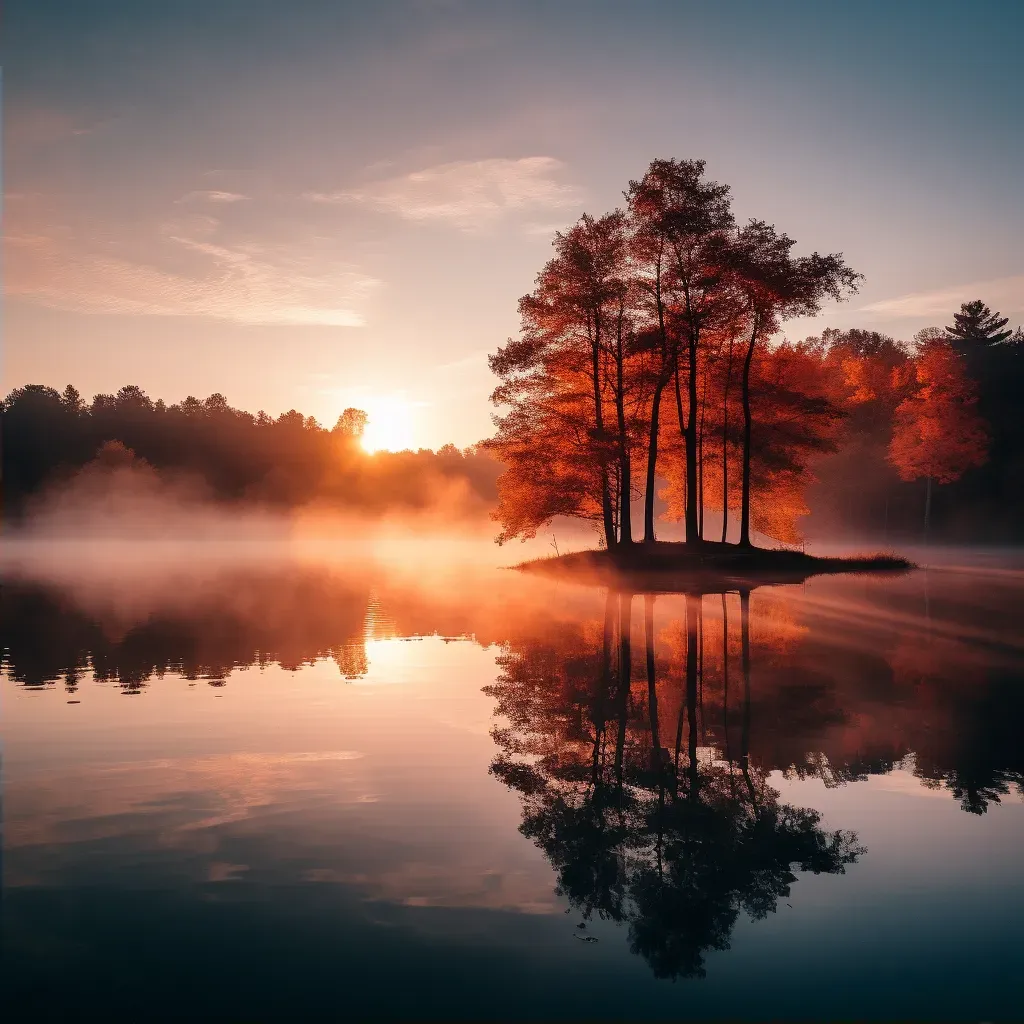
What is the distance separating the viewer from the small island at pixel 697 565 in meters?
34.6

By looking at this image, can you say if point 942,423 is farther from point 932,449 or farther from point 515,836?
point 515,836

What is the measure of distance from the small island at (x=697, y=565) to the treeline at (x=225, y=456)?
11417 centimetres

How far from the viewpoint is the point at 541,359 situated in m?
38.1

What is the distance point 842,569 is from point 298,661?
30.3 metres

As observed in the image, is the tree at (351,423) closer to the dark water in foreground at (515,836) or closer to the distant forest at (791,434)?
the distant forest at (791,434)

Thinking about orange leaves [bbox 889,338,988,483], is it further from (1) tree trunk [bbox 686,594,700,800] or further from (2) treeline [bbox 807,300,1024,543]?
(1) tree trunk [bbox 686,594,700,800]

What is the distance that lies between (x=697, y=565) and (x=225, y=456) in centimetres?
13833

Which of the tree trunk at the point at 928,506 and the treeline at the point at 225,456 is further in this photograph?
the treeline at the point at 225,456

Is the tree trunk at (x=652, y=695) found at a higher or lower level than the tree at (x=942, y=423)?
lower

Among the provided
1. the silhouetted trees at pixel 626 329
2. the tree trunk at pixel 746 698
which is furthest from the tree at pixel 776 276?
the tree trunk at pixel 746 698

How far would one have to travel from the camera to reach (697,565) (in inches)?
1454

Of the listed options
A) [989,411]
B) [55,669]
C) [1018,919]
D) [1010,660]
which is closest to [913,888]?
[1018,919]

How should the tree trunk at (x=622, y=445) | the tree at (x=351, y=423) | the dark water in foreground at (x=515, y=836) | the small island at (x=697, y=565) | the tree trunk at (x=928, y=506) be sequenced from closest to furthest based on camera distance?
the dark water in foreground at (x=515, y=836) < the small island at (x=697, y=565) < the tree trunk at (x=622, y=445) < the tree trunk at (x=928, y=506) < the tree at (x=351, y=423)

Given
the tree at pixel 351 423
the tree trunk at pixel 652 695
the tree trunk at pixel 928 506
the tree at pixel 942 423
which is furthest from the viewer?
the tree at pixel 351 423
